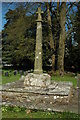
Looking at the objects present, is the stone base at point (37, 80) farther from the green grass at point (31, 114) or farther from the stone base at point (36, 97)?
the green grass at point (31, 114)

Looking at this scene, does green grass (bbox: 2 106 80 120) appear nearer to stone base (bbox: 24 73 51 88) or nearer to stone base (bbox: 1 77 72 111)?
stone base (bbox: 1 77 72 111)

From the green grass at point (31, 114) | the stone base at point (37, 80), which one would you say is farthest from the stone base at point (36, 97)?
the green grass at point (31, 114)

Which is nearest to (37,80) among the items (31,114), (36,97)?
(36,97)

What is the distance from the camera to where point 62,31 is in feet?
62.7

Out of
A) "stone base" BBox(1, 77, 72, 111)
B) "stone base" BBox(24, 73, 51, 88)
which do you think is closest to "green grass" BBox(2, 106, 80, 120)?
"stone base" BBox(1, 77, 72, 111)

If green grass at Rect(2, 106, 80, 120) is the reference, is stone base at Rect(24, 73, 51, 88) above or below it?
above

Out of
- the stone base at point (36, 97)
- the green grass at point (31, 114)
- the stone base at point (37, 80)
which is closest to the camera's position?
the green grass at point (31, 114)

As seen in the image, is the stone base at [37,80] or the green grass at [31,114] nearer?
the green grass at [31,114]

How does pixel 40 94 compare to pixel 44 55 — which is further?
pixel 44 55

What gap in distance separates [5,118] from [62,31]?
605 inches

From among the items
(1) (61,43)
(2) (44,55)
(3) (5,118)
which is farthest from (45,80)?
(2) (44,55)

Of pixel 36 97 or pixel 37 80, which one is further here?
pixel 37 80

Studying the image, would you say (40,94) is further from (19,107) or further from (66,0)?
(66,0)

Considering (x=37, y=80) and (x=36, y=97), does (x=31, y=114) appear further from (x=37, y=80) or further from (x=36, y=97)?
(x=37, y=80)
